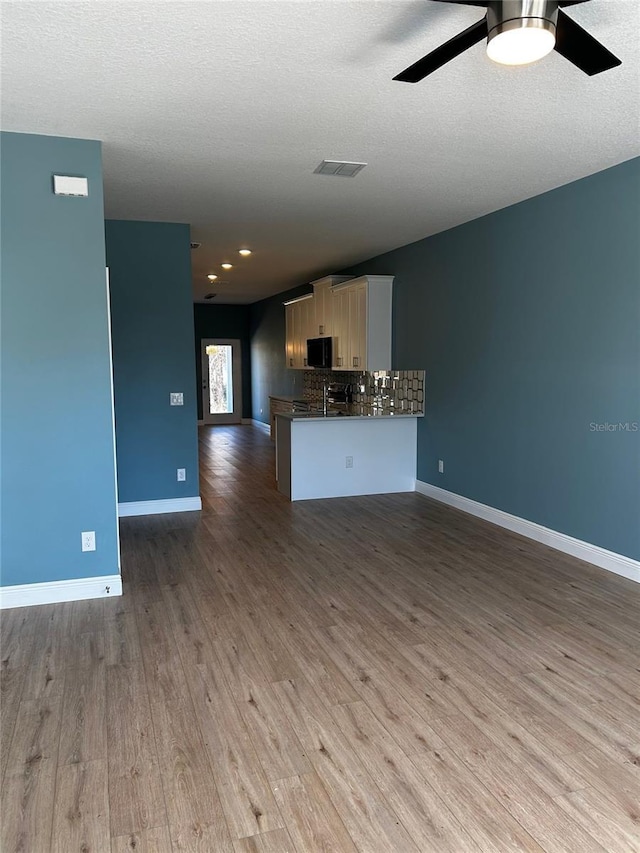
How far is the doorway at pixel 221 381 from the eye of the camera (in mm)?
13461

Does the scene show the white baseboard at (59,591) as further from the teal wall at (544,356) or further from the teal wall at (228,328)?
the teal wall at (228,328)

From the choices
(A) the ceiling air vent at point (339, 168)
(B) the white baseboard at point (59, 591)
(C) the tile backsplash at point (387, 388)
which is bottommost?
(B) the white baseboard at point (59, 591)

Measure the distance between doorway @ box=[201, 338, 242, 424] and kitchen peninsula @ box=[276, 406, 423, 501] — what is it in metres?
7.20

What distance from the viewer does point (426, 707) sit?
2467mm

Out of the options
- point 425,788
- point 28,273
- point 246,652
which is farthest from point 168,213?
point 425,788

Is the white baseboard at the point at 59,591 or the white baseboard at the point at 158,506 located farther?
the white baseboard at the point at 158,506

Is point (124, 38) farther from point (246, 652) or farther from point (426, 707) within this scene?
point (426, 707)

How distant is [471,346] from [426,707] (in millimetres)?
3705

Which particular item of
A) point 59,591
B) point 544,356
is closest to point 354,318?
point 544,356

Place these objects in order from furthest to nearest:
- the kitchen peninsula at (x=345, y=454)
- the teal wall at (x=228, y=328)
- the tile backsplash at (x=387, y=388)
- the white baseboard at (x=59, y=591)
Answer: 1. the teal wall at (x=228, y=328)
2. the tile backsplash at (x=387, y=388)
3. the kitchen peninsula at (x=345, y=454)
4. the white baseboard at (x=59, y=591)

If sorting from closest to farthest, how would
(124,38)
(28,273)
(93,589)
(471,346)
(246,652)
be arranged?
(124,38)
(246,652)
(28,273)
(93,589)
(471,346)

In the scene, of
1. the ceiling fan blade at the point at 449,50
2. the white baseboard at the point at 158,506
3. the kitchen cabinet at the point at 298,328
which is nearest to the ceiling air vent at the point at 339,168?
the ceiling fan blade at the point at 449,50

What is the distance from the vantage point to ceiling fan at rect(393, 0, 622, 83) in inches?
70.1

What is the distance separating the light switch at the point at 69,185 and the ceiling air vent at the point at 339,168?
143cm
